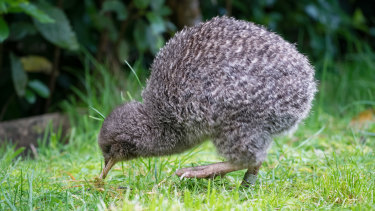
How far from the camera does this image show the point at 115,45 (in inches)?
256

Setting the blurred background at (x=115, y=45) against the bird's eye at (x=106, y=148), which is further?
the blurred background at (x=115, y=45)

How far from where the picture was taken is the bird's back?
3.52 m

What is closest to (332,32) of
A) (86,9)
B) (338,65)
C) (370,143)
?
(338,65)

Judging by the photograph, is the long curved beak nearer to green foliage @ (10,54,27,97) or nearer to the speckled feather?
the speckled feather

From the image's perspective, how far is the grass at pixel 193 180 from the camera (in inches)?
126

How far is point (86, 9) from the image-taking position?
605cm

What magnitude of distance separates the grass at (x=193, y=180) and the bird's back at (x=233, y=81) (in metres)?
0.46

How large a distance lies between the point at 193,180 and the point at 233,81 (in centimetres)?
81

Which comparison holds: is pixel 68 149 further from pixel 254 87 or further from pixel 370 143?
pixel 370 143

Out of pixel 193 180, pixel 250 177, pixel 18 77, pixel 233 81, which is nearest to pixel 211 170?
pixel 193 180

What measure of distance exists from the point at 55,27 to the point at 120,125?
6.38 feet

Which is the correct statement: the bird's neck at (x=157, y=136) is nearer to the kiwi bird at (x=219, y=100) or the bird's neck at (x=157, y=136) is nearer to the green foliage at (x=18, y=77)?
the kiwi bird at (x=219, y=100)

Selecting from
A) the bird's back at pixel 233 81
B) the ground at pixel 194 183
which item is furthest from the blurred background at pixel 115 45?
the bird's back at pixel 233 81

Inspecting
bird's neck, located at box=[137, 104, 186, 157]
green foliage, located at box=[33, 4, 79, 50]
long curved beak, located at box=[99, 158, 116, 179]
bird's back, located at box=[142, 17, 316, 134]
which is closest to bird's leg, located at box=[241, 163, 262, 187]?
bird's back, located at box=[142, 17, 316, 134]
